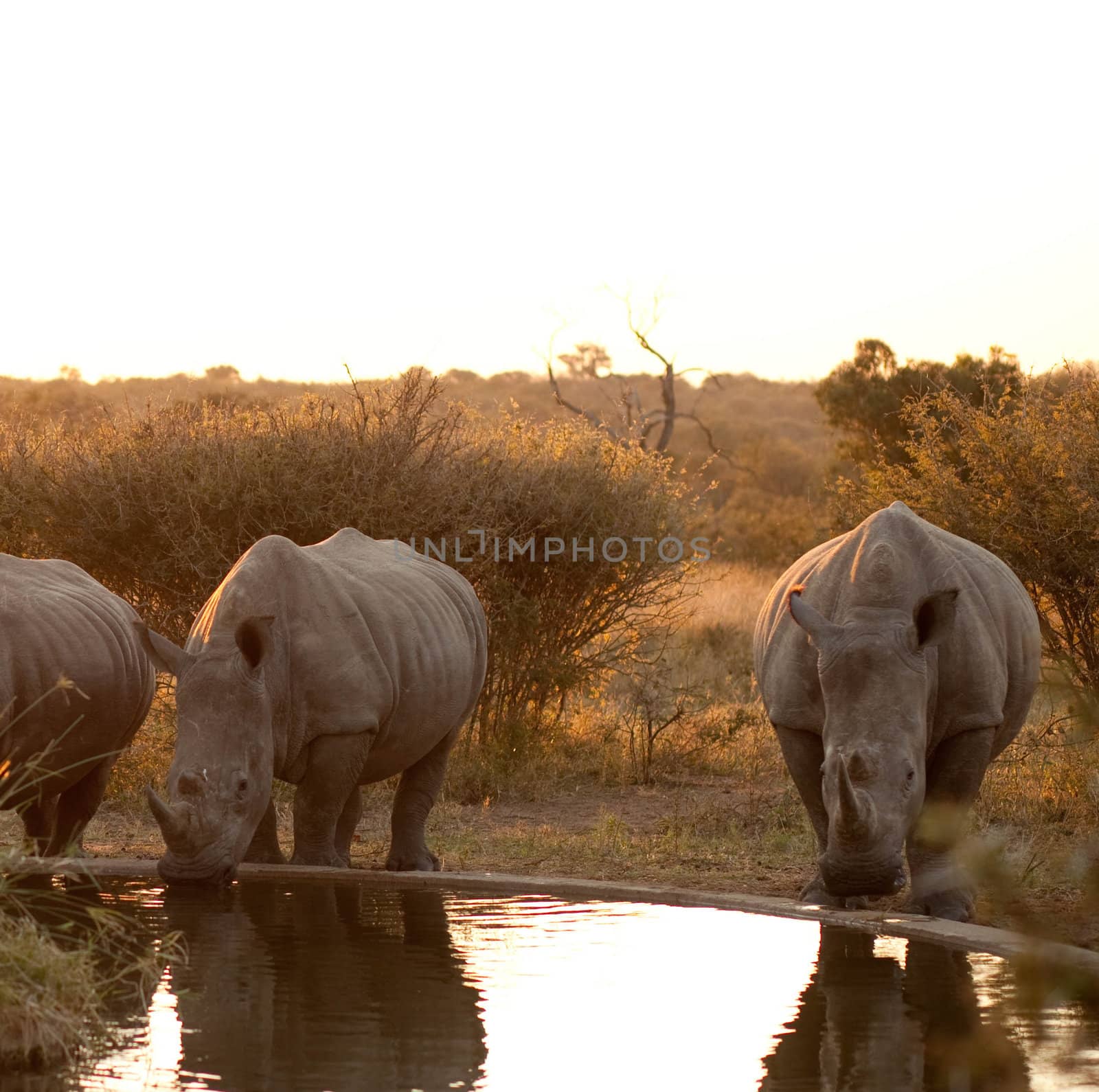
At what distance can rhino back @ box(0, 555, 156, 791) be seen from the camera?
868 centimetres

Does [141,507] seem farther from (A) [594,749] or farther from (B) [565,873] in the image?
(B) [565,873]

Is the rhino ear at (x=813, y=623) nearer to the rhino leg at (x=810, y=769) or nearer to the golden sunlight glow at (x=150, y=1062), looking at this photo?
the rhino leg at (x=810, y=769)

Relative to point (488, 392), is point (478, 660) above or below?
below

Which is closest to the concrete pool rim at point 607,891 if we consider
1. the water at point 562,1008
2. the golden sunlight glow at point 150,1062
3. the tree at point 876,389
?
the water at point 562,1008

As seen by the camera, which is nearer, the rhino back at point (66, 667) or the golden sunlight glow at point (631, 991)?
the golden sunlight glow at point (631, 991)

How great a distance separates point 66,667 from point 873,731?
3945 mm

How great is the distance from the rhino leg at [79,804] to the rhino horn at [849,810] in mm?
4244

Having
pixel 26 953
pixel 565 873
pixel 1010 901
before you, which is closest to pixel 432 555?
pixel 565 873

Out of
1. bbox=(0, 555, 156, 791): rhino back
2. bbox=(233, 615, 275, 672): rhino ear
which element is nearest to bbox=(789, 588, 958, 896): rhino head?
bbox=(233, 615, 275, 672): rhino ear

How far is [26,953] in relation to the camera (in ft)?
17.6

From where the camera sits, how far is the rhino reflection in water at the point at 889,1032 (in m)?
5.11

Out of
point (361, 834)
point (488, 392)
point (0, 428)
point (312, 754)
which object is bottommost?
point (361, 834)

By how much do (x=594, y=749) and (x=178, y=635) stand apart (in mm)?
3423

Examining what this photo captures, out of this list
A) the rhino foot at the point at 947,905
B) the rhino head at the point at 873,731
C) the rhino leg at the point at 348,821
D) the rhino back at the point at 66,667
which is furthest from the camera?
the rhino leg at the point at 348,821
